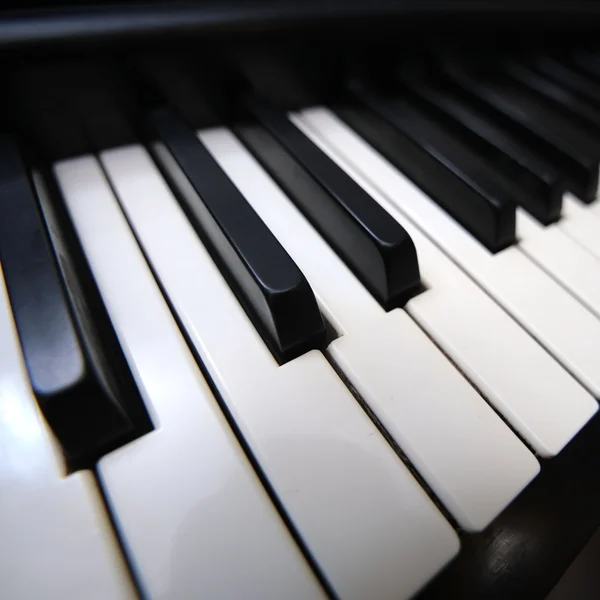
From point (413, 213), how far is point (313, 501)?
0.31 m

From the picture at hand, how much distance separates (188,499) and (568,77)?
0.78m

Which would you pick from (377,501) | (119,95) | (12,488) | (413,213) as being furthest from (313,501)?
(119,95)

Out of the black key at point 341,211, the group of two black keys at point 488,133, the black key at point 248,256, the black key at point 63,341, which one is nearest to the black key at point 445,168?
the group of two black keys at point 488,133

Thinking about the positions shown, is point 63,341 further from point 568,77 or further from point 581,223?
point 568,77

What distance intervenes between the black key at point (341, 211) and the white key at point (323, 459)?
0.10 meters

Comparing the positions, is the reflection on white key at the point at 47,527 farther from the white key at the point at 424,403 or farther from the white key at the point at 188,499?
the white key at the point at 424,403

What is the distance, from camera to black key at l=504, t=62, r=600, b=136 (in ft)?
1.95

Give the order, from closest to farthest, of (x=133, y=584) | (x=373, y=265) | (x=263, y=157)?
1. (x=133, y=584)
2. (x=373, y=265)
3. (x=263, y=157)

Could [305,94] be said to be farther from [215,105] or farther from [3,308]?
[3,308]

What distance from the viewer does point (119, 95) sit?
0.46 m

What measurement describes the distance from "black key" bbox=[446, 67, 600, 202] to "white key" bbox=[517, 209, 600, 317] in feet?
0.30

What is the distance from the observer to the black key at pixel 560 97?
0.59 meters

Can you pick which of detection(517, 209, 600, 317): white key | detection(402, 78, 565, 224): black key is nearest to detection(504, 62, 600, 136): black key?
detection(402, 78, 565, 224): black key

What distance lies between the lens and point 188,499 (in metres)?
0.26
